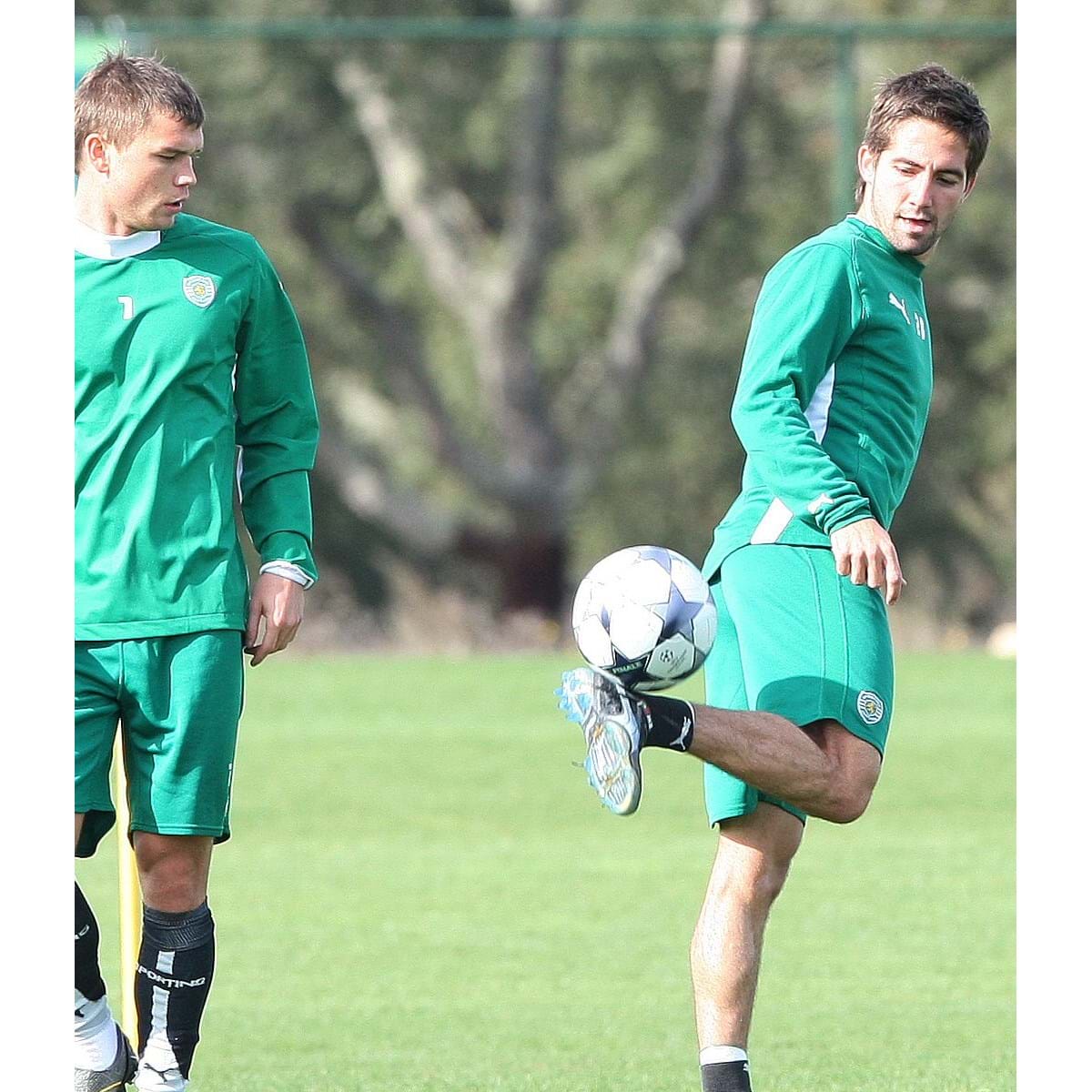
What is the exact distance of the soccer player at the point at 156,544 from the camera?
4098 millimetres

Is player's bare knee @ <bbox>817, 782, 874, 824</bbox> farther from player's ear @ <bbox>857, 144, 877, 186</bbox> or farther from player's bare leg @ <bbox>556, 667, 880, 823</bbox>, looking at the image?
player's ear @ <bbox>857, 144, 877, 186</bbox>

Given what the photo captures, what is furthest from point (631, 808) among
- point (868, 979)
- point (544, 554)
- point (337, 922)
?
point (544, 554)

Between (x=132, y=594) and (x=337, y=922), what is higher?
(x=132, y=594)

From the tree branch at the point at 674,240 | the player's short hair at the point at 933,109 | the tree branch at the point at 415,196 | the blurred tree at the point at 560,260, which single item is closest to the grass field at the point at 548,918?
the player's short hair at the point at 933,109

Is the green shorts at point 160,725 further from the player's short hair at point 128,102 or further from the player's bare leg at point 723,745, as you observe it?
the player's short hair at point 128,102

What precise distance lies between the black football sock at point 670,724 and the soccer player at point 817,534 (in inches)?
2.4

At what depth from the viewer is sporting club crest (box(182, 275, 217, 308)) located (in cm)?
417

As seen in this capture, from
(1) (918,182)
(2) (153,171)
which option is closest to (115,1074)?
(2) (153,171)

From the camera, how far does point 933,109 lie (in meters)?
4.44

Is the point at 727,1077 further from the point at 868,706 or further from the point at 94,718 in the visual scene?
the point at 94,718

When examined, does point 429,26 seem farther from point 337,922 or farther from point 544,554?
point 337,922
